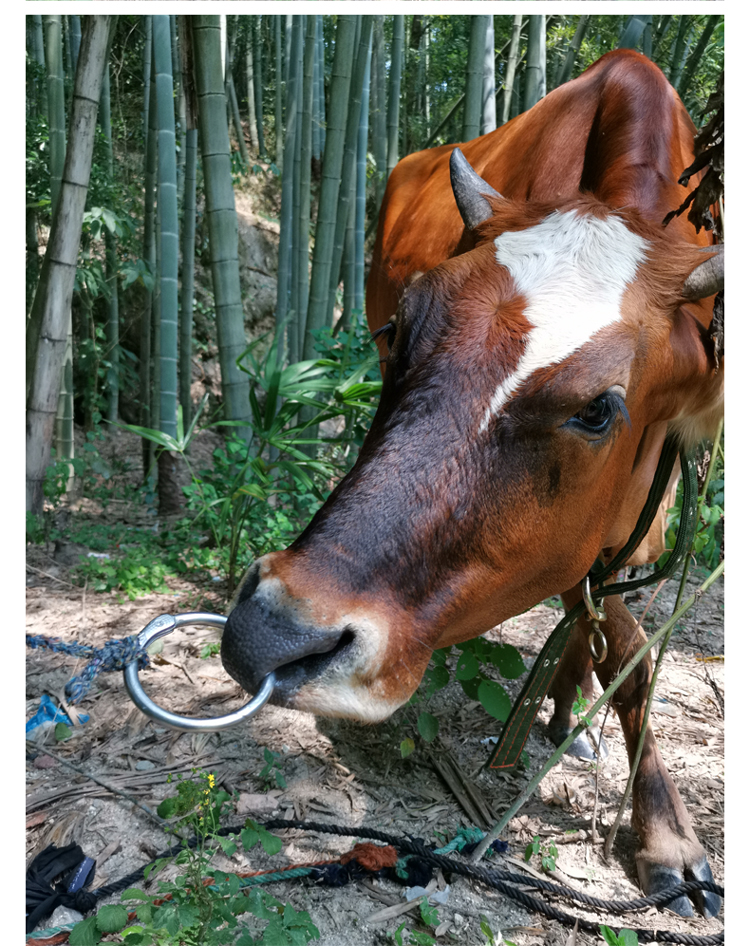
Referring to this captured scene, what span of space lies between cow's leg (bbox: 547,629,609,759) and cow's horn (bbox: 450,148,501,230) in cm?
189

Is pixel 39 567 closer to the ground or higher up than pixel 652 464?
closer to the ground

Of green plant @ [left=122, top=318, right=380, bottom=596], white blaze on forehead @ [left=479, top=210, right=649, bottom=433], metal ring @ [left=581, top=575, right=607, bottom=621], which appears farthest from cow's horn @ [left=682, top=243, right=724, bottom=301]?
green plant @ [left=122, top=318, right=380, bottom=596]

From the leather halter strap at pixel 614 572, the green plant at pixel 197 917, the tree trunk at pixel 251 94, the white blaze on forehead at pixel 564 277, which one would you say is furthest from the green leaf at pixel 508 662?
the tree trunk at pixel 251 94

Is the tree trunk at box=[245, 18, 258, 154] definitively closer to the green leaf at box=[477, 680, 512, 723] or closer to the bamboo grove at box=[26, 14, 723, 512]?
the bamboo grove at box=[26, 14, 723, 512]

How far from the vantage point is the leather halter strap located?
222 centimetres

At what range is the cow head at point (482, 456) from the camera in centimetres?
153

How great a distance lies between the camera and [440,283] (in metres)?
1.88

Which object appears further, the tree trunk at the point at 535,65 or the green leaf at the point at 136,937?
the tree trunk at the point at 535,65

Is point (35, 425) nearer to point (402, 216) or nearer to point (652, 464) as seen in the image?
point (402, 216)

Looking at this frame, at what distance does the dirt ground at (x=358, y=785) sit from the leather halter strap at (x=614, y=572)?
1.04ft

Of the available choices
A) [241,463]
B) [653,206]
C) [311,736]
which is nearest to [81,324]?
[241,463]

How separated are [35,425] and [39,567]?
983mm

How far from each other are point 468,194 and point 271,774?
2.22 meters

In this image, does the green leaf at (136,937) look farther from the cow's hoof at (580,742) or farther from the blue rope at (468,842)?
the cow's hoof at (580,742)
